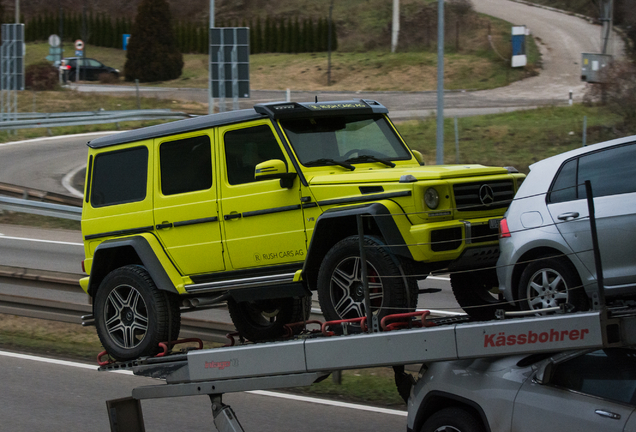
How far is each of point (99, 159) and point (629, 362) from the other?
205 inches

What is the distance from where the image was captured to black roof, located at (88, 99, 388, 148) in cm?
707

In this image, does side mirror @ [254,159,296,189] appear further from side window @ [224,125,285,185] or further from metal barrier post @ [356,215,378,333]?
metal barrier post @ [356,215,378,333]

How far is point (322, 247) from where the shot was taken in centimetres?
666

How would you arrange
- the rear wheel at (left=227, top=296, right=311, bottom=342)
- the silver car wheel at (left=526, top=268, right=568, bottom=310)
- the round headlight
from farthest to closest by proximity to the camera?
the rear wheel at (left=227, top=296, right=311, bottom=342) < the round headlight < the silver car wheel at (left=526, top=268, right=568, bottom=310)

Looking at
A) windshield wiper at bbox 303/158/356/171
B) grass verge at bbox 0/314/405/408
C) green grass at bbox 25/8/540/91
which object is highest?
green grass at bbox 25/8/540/91

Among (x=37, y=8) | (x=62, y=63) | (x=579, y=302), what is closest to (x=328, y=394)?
(x=579, y=302)

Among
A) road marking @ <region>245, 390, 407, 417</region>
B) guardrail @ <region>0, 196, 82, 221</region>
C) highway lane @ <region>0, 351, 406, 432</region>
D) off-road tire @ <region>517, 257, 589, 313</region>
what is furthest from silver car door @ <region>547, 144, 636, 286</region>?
guardrail @ <region>0, 196, 82, 221</region>

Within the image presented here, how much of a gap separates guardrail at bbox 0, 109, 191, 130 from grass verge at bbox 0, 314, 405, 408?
21494 mm

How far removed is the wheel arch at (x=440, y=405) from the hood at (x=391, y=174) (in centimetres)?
159

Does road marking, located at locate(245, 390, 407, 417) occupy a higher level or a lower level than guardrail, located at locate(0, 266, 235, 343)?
lower

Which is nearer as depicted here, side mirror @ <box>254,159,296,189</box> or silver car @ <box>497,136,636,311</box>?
silver car @ <box>497,136,636,311</box>

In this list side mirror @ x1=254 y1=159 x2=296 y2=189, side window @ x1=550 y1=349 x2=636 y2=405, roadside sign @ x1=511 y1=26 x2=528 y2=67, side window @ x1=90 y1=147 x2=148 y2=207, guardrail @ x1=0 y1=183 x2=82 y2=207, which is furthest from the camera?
roadside sign @ x1=511 y1=26 x2=528 y2=67

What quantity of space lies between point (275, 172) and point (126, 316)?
220cm

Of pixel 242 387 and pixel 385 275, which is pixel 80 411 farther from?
pixel 385 275
